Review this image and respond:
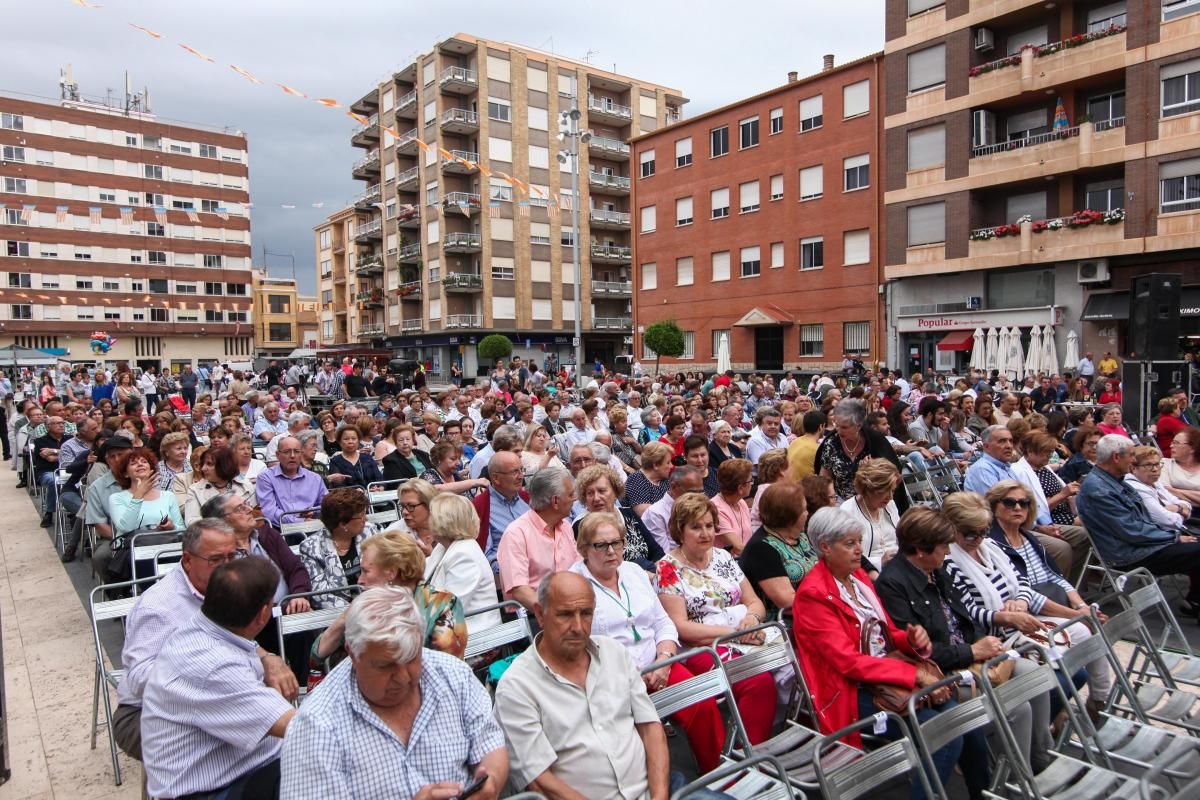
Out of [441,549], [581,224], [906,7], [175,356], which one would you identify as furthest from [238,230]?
[441,549]

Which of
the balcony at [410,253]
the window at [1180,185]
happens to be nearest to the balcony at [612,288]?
the balcony at [410,253]

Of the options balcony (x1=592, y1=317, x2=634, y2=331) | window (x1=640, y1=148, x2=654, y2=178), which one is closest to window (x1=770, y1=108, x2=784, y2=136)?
window (x1=640, y1=148, x2=654, y2=178)

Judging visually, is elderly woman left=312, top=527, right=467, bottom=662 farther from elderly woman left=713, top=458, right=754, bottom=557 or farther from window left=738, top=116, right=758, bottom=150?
window left=738, top=116, right=758, bottom=150

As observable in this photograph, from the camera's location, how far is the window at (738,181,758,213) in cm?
3172

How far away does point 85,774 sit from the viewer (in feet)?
12.3

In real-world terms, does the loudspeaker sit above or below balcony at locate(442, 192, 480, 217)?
below

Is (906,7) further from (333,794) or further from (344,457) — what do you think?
(333,794)

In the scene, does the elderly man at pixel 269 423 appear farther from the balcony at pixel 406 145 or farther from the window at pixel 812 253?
the balcony at pixel 406 145

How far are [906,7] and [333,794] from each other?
95.6 feet

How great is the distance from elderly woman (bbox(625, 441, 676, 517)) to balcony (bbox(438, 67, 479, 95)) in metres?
42.6

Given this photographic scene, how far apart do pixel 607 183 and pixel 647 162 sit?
1261 cm

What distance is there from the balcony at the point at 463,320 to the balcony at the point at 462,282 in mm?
1615

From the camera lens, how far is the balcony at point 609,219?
48.9 m

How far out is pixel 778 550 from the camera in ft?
14.0
